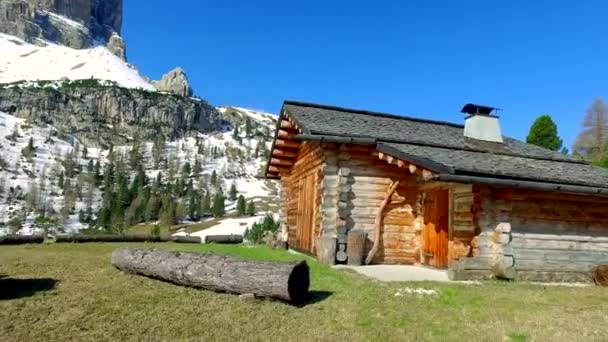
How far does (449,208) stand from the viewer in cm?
1152

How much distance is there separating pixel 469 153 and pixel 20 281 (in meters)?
12.2

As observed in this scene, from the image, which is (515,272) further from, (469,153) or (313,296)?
(313,296)

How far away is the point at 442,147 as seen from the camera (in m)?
13.8

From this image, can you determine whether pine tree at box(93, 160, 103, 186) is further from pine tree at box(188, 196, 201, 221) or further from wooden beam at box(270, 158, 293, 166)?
wooden beam at box(270, 158, 293, 166)

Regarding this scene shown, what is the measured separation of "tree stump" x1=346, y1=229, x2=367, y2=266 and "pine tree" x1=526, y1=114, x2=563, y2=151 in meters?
23.3

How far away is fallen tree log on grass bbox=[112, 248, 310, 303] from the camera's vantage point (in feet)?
24.0

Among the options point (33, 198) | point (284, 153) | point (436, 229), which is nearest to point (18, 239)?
point (284, 153)

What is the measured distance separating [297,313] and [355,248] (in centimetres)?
581

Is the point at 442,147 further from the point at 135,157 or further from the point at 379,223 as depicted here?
the point at 135,157

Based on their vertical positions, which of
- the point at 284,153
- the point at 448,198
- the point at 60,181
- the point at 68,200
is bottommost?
the point at 448,198

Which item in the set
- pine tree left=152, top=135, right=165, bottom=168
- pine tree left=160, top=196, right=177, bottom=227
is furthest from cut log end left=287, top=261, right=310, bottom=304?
pine tree left=152, top=135, right=165, bottom=168

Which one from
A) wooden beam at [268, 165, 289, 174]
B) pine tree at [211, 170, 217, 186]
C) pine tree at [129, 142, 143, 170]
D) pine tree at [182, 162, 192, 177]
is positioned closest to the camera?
wooden beam at [268, 165, 289, 174]

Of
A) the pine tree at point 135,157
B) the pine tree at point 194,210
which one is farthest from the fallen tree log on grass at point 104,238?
the pine tree at point 135,157

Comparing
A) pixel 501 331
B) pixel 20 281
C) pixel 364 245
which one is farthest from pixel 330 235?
pixel 20 281
